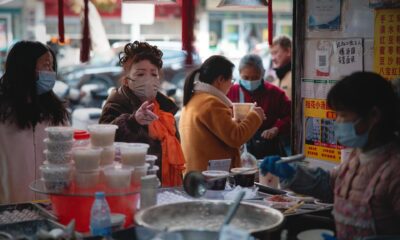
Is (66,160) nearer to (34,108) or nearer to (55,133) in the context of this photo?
(55,133)

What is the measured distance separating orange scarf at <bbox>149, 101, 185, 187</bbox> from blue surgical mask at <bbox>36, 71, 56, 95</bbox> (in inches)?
28.6

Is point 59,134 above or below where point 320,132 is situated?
above

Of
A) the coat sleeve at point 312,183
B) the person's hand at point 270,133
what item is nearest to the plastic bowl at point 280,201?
the coat sleeve at point 312,183

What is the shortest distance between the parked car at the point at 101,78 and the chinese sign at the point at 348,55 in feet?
23.6

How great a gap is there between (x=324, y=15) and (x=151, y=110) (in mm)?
1434

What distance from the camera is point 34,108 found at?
3.86 m

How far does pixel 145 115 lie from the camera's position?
12.5 ft

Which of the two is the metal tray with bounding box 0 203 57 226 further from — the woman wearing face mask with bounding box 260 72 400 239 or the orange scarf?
the woman wearing face mask with bounding box 260 72 400 239

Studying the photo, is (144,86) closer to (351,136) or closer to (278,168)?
(278,168)

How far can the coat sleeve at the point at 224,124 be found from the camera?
170 inches

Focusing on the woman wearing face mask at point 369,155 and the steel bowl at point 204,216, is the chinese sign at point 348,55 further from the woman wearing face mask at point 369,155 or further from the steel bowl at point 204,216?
the steel bowl at point 204,216

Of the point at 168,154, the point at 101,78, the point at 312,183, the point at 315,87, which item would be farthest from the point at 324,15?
the point at 101,78

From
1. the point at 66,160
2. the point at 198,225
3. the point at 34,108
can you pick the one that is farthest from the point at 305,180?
the point at 34,108

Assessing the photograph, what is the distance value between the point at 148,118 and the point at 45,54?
2.72 ft
